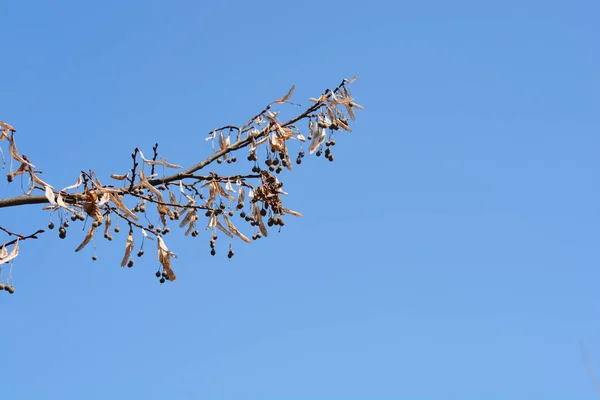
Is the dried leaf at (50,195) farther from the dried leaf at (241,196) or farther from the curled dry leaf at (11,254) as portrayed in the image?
the dried leaf at (241,196)

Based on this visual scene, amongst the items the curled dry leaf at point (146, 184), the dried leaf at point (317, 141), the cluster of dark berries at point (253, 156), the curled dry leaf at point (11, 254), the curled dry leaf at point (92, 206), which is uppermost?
the dried leaf at point (317, 141)

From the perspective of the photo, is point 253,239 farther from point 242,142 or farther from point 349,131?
point 349,131

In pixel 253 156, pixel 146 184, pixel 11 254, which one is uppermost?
pixel 253 156

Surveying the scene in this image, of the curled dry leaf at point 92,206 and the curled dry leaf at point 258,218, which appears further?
the curled dry leaf at point 258,218

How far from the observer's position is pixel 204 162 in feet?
15.5

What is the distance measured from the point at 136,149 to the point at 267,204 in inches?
33.4

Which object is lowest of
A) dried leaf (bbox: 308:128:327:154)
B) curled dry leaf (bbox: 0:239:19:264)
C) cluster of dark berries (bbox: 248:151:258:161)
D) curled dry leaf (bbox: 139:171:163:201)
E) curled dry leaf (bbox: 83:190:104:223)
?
curled dry leaf (bbox: 0:239:19:264)

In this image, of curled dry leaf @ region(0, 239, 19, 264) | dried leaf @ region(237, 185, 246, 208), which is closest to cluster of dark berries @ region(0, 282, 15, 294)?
curled dry leaf @ region(0, 239, 19, 264)

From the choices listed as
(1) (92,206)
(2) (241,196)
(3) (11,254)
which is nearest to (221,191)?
(2) (241,196)

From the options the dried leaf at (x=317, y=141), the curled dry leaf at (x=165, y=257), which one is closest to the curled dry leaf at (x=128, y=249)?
the curled dry leaf at (x=165, y=257)

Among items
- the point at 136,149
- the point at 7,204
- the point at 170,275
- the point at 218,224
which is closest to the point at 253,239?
the point at 218,224

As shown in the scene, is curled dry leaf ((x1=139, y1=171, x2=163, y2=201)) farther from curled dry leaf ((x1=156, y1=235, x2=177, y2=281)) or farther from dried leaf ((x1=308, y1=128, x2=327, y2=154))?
dried leaf ((x1=308, y1=128, x2=327, y2=154))

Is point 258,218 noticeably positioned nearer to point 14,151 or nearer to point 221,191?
point 221,191

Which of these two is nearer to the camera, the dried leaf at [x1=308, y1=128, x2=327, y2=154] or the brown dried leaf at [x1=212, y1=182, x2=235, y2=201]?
the brown dried leaf at [x1=212, y1=182, x2=235, y2=201]
